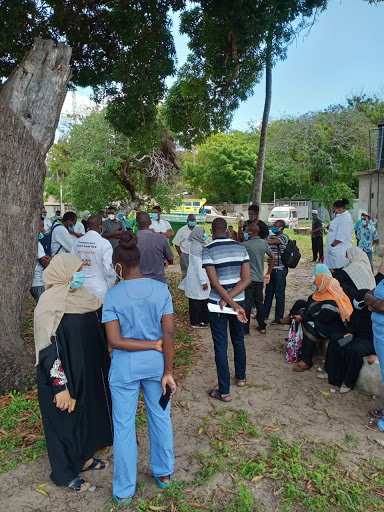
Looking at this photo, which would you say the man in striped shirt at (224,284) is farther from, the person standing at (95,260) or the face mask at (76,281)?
the face mask at (76,281)

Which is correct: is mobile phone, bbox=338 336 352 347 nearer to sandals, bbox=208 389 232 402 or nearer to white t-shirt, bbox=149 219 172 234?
sandals, bbox=208 389 232 402

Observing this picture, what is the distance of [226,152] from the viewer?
3772 cm

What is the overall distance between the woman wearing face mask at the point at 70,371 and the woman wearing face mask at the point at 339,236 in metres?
5.81

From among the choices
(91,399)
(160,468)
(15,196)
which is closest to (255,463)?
(160,468)

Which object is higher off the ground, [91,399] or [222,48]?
[222,48]

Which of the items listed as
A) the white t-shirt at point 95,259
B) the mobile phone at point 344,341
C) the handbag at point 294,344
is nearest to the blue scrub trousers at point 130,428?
the white t-shirt at point 95,259

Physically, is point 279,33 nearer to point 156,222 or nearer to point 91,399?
point 156,222

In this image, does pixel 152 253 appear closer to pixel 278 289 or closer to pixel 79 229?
pixel 278 289

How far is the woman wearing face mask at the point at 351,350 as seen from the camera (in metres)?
4.80

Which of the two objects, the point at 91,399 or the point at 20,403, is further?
the point at 20,403

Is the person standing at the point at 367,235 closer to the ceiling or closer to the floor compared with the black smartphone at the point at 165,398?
closer to the ceiling

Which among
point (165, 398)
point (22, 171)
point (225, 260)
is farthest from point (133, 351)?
point (22, 171)

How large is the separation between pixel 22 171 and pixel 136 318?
2.95 meters

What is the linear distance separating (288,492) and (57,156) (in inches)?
1332
